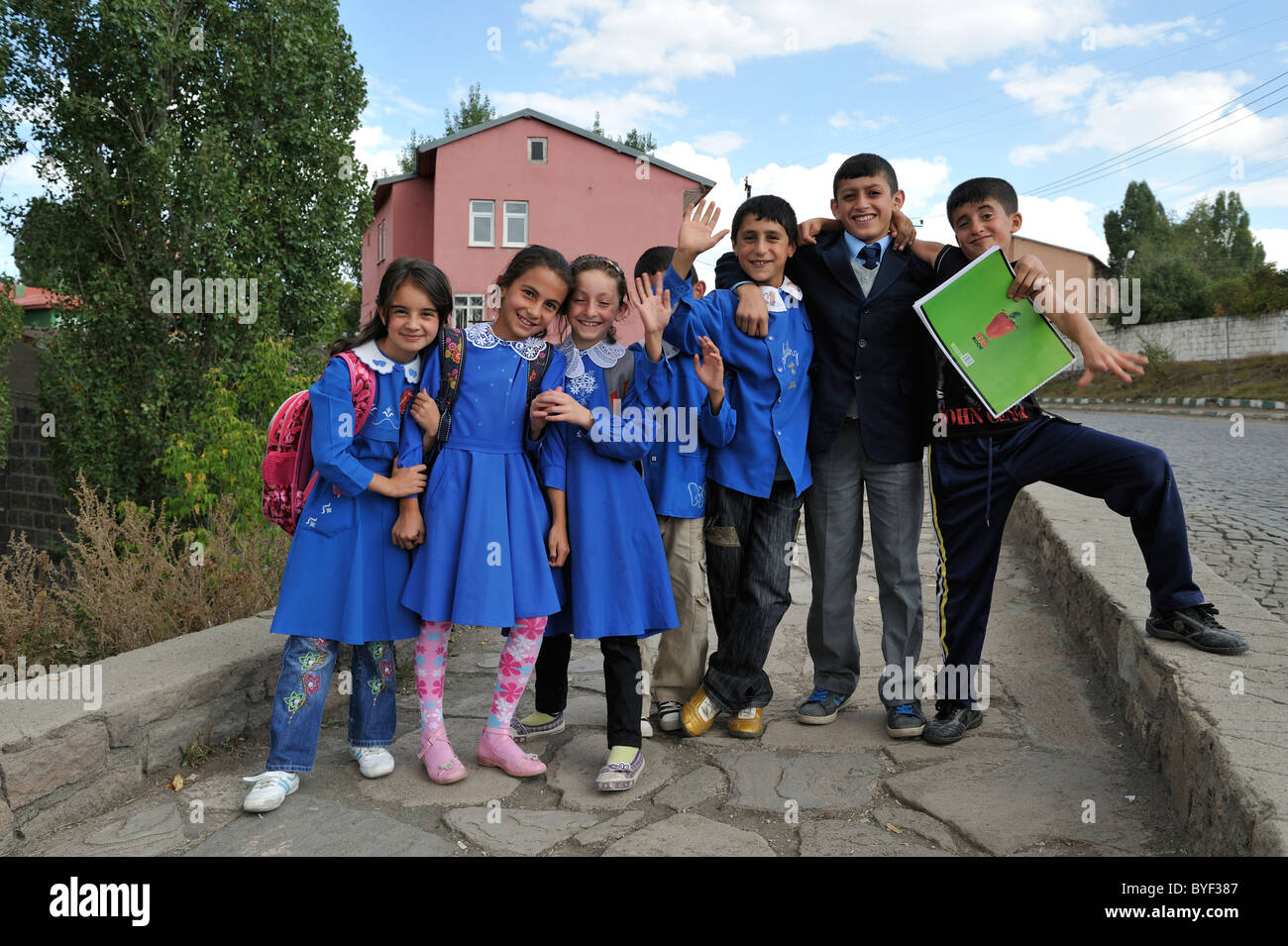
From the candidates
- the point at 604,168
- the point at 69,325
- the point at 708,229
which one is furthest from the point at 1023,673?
the point at 604,168

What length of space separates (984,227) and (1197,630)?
152 centimetres

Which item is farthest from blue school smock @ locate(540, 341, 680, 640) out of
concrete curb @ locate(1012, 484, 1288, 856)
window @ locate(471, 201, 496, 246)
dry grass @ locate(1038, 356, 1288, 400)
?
dry grass @ locate(1038, 356, 1288, 400)

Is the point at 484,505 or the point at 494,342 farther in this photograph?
the point at 494,342

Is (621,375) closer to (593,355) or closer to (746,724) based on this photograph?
(593,355)

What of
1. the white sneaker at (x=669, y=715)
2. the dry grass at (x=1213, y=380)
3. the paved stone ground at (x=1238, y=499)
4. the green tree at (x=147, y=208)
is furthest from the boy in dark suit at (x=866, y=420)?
the dry grass at (x=1213, y=380)

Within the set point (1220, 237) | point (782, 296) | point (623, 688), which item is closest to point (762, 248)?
point (782, 296)

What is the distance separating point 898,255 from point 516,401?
1489mm

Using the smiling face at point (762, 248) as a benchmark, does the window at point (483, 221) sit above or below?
above

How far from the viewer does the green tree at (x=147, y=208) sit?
329 inches

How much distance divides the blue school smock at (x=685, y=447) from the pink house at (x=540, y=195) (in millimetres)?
22309

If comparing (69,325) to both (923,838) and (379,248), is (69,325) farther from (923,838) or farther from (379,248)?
(379,248)

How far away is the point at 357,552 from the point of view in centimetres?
288

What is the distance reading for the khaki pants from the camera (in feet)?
10.8

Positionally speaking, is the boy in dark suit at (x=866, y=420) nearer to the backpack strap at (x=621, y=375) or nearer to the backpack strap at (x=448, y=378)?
the backpack strap at (x=621, y=375)
